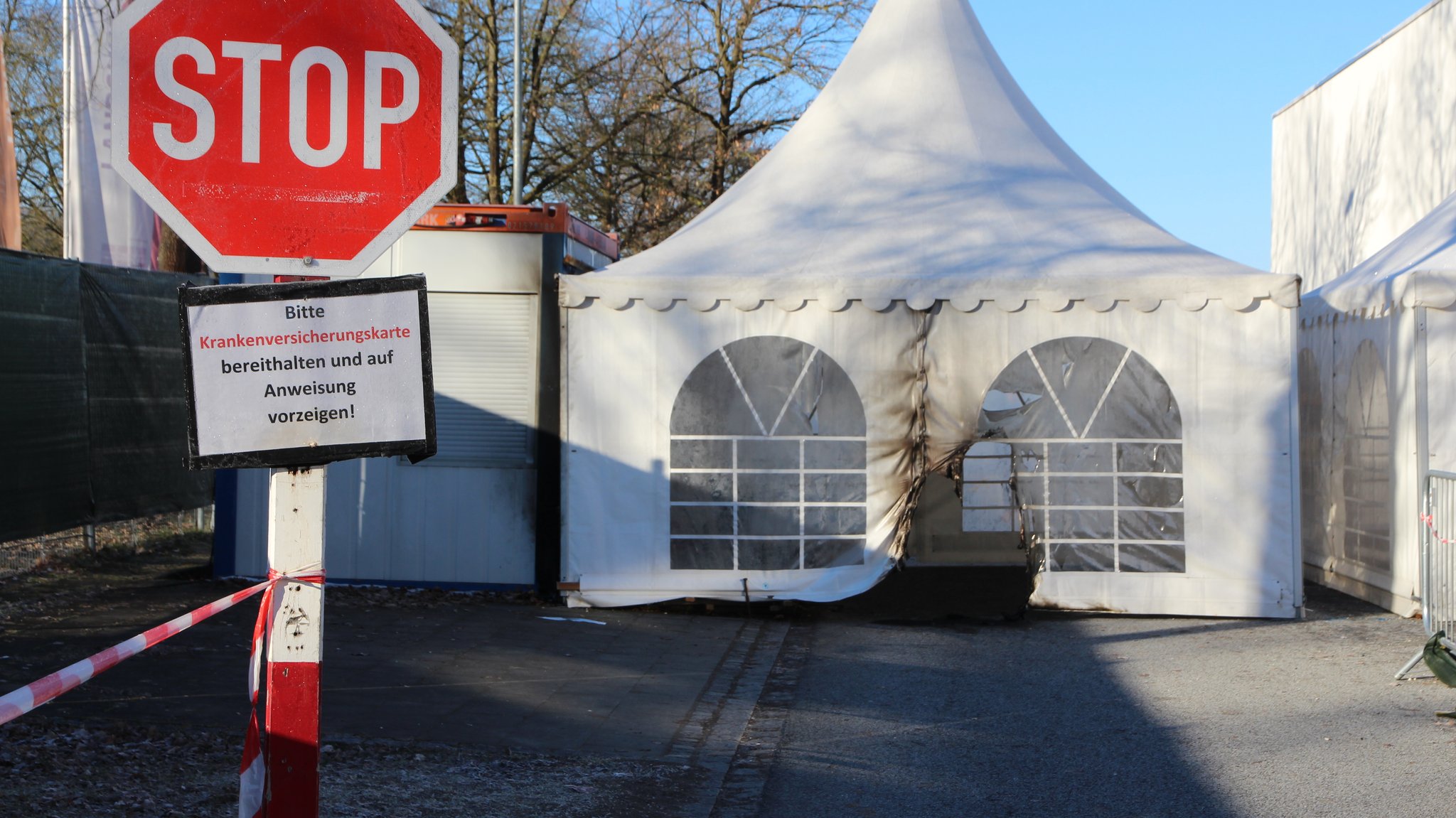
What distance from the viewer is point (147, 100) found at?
3.14 m

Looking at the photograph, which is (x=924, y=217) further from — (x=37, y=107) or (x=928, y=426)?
(x=37, y=107)

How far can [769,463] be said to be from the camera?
10.3 m

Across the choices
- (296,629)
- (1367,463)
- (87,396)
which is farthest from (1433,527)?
(87,396)

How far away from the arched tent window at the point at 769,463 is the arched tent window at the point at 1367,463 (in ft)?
14.2

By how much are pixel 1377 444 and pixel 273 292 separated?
1025cm

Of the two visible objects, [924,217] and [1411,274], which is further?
[924,217]

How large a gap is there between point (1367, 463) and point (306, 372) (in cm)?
1037

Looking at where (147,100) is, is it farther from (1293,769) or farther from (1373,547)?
(1373,547)

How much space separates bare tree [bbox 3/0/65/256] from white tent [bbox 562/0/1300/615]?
17119 mm

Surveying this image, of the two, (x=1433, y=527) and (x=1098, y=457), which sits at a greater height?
(x=1098, y=457)

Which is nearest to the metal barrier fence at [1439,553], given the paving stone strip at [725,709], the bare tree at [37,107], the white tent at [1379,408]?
the white tent at [1379,408]

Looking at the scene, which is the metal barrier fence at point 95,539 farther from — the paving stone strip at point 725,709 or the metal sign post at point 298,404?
the metal sign post at point 298,404

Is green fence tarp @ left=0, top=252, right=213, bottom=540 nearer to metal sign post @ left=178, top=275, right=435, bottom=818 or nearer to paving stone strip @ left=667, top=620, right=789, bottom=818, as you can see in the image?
paving stone strip @ left=667, top=620, right=789, bottom=818

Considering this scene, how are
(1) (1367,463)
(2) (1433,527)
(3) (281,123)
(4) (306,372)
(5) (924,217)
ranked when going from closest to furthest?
(4) (306,372), (3) (281,123), (2) (1433,527), (5) (924,217), (1) (1367,463)
